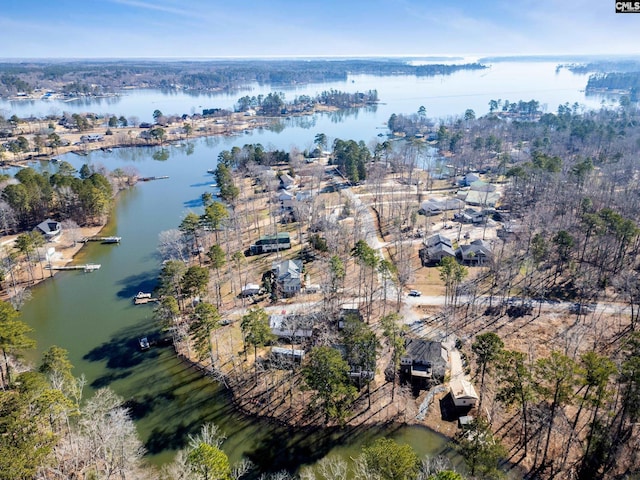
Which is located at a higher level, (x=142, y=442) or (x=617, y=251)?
(x=617, y=251)

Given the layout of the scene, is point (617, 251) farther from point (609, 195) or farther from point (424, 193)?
point (424, 193)

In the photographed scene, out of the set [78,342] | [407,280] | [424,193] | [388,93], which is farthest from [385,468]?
[388,93]

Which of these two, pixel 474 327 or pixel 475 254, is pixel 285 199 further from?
pixel 474 327

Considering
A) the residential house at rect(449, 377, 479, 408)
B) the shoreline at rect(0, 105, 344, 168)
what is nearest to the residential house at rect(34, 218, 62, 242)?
the shoreline at rect(0, 105, 344, 168)

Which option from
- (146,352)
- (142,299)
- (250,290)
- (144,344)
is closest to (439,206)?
(250,290)

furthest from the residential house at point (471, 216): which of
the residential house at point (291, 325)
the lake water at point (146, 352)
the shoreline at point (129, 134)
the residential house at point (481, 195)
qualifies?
the shoreline at point (129, 134)
